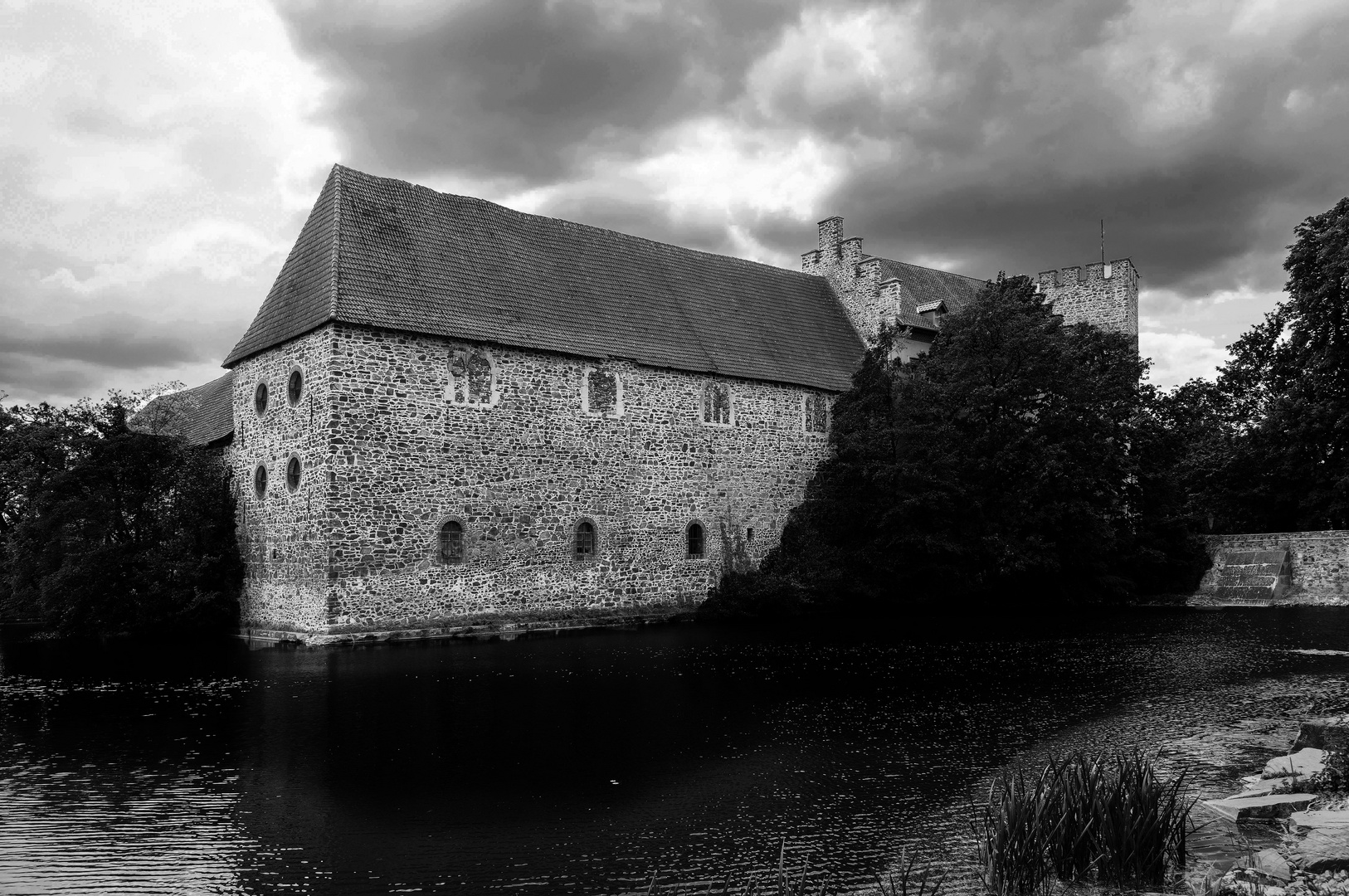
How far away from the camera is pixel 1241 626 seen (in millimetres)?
24062

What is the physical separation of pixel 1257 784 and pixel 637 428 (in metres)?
20.2

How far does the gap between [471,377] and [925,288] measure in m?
22.9

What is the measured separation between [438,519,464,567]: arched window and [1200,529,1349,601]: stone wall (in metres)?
24.7

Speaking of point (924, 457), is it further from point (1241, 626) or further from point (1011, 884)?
point (1011, 884)

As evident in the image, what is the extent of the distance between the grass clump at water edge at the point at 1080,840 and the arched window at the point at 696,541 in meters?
22.1

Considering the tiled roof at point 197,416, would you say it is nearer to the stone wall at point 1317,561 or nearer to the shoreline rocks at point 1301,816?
the shoreline rocks at point 1301,816

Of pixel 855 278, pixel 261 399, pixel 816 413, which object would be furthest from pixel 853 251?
pixel 261 399

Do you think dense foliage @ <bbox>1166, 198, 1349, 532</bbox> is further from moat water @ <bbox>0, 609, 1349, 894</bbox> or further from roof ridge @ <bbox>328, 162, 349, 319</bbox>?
roof ridge @ <bbox>328, 162, 349, 319</bbox>

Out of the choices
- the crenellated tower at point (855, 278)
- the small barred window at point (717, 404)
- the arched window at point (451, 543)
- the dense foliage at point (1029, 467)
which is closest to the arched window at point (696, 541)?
the dense foliage at point (1029, 467)

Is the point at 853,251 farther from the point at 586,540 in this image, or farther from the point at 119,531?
the point at 119,531

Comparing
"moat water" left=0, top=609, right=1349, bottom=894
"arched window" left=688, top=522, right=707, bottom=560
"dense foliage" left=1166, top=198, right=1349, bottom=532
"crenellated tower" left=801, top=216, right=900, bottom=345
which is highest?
"crenellated tower" left=801, top=216, right=900, bottom=345

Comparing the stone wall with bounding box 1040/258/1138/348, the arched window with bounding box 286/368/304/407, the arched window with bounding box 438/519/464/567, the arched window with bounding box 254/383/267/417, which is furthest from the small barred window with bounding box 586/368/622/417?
the stone wall with bounding box 1040/258/1138/348

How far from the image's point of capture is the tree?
29531 mm

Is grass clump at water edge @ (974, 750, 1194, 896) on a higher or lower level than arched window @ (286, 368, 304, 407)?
lower
